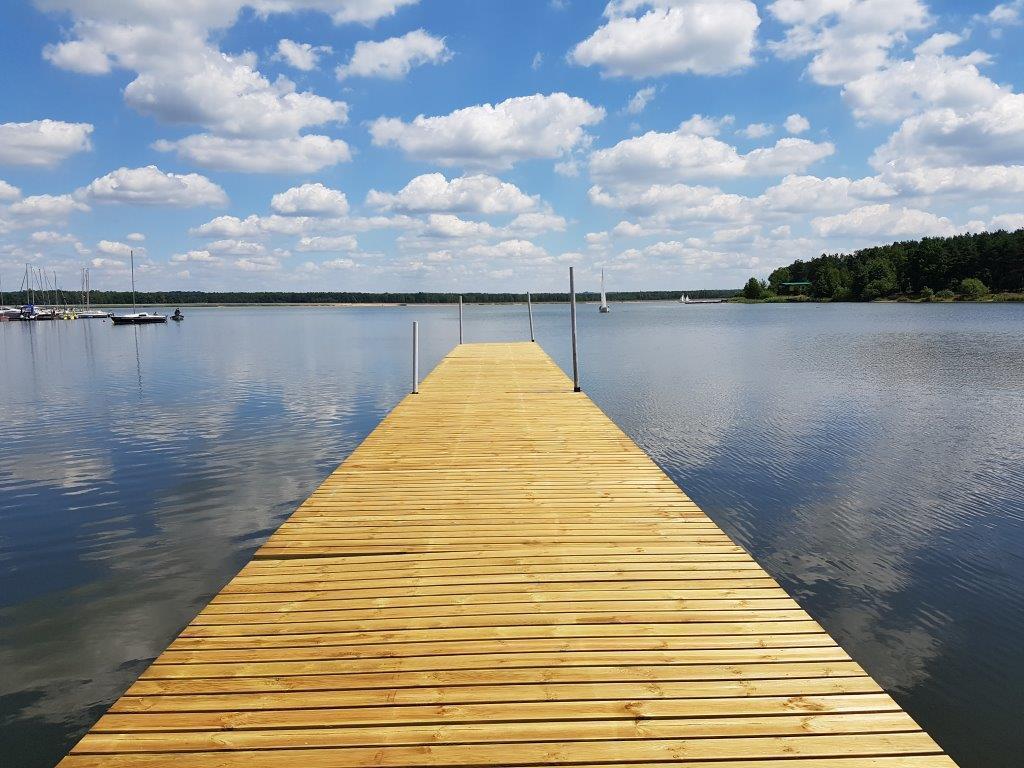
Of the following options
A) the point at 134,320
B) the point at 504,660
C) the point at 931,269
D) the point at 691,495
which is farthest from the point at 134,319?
the point at 931,269

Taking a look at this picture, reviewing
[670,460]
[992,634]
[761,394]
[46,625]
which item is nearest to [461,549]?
[46,625]

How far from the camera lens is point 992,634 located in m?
5.14

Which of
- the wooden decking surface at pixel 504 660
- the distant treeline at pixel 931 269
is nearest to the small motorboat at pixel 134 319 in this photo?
the wooden decking surface at pixel 504 660

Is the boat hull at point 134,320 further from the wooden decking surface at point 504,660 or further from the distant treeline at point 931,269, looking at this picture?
the distant treeline at point 931,269

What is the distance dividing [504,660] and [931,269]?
10992 centimetres

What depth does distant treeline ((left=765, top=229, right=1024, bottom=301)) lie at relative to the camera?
3388 inches

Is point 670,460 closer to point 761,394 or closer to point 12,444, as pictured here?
point 761,394

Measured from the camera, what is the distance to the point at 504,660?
3137mm

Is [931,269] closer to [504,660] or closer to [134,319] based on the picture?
[134,319]

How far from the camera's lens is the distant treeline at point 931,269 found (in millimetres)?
86062

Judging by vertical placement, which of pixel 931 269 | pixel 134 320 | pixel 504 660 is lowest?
pixel 504 660

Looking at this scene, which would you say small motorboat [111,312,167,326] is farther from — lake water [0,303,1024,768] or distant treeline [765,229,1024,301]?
distant treeline [765,229,1024,301]

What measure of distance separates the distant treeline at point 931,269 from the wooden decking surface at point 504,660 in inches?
4017

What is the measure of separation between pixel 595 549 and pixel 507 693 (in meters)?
1.86
